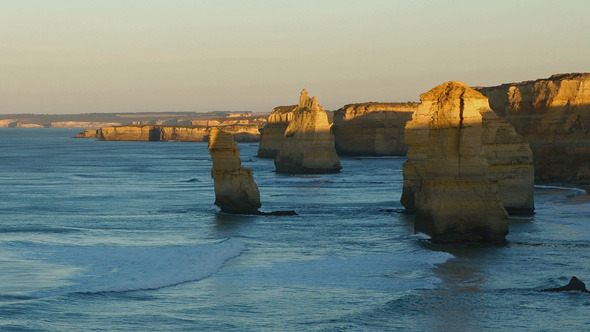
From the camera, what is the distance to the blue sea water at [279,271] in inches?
767

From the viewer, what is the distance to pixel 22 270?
25.8 m

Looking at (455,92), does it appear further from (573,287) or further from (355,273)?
(573,287)

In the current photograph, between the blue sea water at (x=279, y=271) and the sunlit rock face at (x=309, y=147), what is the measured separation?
37.5 metres

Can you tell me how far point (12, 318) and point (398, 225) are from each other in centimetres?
2235

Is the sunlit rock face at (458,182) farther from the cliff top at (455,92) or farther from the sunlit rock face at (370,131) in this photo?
the sunlit rock face at (370,131)

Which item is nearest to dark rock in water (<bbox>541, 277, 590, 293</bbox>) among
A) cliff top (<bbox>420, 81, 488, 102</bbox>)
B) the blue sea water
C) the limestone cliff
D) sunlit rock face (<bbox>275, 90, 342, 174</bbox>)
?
the blue sea water

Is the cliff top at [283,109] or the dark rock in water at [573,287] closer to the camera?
the dark rock in water at [573,287]

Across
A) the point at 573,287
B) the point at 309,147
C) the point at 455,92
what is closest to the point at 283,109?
the point at 309,147

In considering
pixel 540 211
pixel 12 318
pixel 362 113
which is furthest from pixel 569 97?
pixel 362 113

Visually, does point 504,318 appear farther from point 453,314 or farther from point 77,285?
point 77,285

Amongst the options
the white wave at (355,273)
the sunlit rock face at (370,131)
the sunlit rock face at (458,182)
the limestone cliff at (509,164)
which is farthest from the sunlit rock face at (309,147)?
the white wave at (355,273)

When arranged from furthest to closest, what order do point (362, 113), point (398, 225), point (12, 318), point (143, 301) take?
point (362, 113), point (398, 225), point (143, 301), point (12, 318)

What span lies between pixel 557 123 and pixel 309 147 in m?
28.6

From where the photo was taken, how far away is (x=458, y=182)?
30.1 metres
